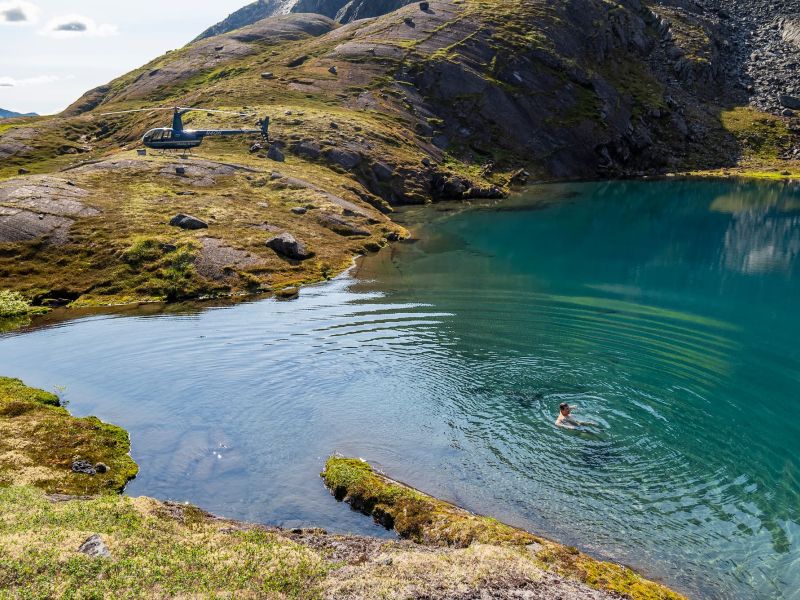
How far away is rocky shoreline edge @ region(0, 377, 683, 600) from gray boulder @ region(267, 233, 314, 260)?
49.8m

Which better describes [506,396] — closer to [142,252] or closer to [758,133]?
[142,252]

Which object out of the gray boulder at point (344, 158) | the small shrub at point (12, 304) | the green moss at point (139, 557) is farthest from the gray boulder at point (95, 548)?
the gray boulder at point (344, 158)

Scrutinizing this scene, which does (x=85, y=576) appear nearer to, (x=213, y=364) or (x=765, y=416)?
(x=213, y=364)

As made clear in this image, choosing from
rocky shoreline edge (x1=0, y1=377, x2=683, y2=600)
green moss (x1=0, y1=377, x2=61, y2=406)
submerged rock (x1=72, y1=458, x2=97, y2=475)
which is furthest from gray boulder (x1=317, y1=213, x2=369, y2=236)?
rocky shoreline edge (x1=0, y1=377, x2=683, y2=600)

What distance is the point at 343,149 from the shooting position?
126m

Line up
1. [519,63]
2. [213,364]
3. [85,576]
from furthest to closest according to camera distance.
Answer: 1. [519,63]
2. [213,364]
3. [85,576]

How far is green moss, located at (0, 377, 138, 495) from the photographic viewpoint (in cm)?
3397

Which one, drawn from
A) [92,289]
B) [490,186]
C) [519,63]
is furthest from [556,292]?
[519,63]

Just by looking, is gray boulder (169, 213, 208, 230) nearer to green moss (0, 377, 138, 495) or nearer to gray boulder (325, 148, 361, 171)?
green moss (0, 377, 138, 495)

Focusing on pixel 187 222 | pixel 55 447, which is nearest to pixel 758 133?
pixel 187 222

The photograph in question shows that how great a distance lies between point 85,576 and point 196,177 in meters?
87.7

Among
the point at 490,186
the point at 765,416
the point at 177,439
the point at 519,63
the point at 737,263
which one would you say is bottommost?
the point at 177,439

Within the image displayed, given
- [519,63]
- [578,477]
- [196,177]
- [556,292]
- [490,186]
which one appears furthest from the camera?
[519,63]

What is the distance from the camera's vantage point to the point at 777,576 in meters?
27.1
